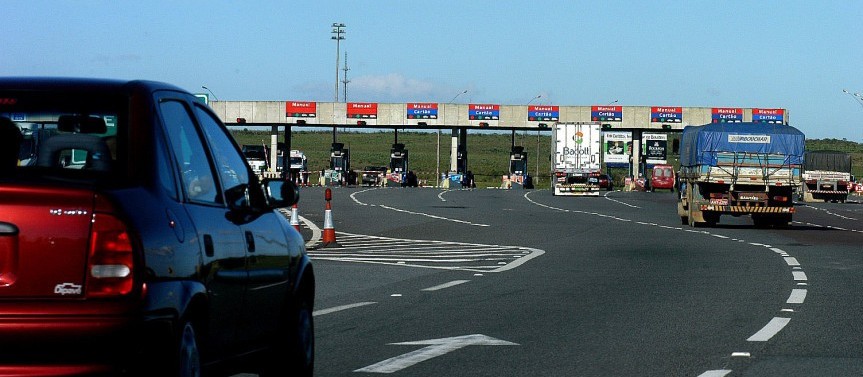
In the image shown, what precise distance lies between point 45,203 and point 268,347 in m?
2.36

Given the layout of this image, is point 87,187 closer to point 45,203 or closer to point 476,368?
point 45,203

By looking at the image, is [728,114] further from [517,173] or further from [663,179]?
[517,173]

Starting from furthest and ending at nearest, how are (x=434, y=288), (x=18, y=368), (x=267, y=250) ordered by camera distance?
(x=434, y=288) < (x=267, y=250) < (x=18, y=368)

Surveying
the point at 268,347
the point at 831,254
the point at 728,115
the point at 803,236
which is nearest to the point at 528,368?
the point at 268,347

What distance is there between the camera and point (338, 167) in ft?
374

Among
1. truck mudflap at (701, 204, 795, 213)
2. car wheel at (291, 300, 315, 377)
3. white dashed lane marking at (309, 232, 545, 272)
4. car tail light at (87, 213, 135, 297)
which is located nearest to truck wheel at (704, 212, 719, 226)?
truck mudflap at (701, 204, 795, 213)

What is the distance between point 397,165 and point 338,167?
4502mm

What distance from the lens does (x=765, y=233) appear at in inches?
1342

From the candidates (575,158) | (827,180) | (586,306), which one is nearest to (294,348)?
(586,306)

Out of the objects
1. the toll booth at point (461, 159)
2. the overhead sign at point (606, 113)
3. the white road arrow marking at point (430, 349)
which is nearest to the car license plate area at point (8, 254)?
the white road arrow marking at point (430, 349)

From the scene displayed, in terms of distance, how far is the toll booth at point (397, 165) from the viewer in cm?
11175

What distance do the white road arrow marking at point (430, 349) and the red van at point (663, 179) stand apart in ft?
→ 317

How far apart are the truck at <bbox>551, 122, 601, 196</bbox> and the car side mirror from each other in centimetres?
6813

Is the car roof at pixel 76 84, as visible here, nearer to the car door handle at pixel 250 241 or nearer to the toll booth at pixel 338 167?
the car door handle at pixel 250 241
